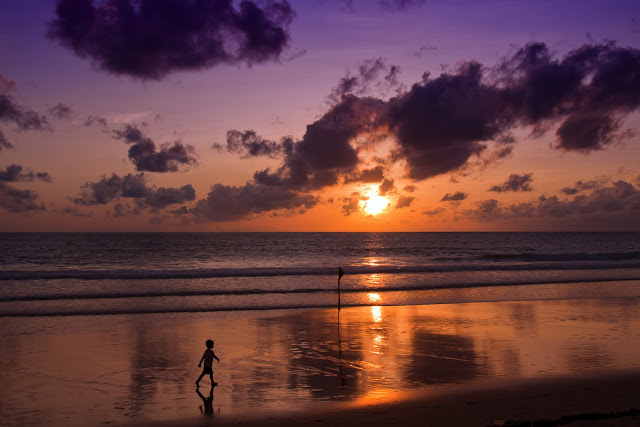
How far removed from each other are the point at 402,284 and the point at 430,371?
2265 centimetres

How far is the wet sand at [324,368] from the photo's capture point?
10.6m

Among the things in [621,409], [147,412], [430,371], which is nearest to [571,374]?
[621,409]

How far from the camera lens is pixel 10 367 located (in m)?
14.1

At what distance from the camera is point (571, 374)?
13148 millimetres

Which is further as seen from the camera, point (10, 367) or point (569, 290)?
point (569, 290)

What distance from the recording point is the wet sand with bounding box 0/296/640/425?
1059cm

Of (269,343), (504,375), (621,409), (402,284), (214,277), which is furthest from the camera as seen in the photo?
(214,277)

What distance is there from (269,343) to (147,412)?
6671 mm

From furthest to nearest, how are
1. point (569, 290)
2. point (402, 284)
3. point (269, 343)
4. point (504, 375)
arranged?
1. point (402, 284)
2. point (569, 290)
3. point (269, 343)
4. point (504, 375)

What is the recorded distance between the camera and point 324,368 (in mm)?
13906

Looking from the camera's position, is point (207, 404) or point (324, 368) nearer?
point (207, 404)

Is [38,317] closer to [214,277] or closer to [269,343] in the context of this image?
[269,343]

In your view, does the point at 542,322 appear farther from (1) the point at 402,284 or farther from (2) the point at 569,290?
(1) the point at 402,284

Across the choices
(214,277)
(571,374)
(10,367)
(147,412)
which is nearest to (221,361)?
(147,412)
